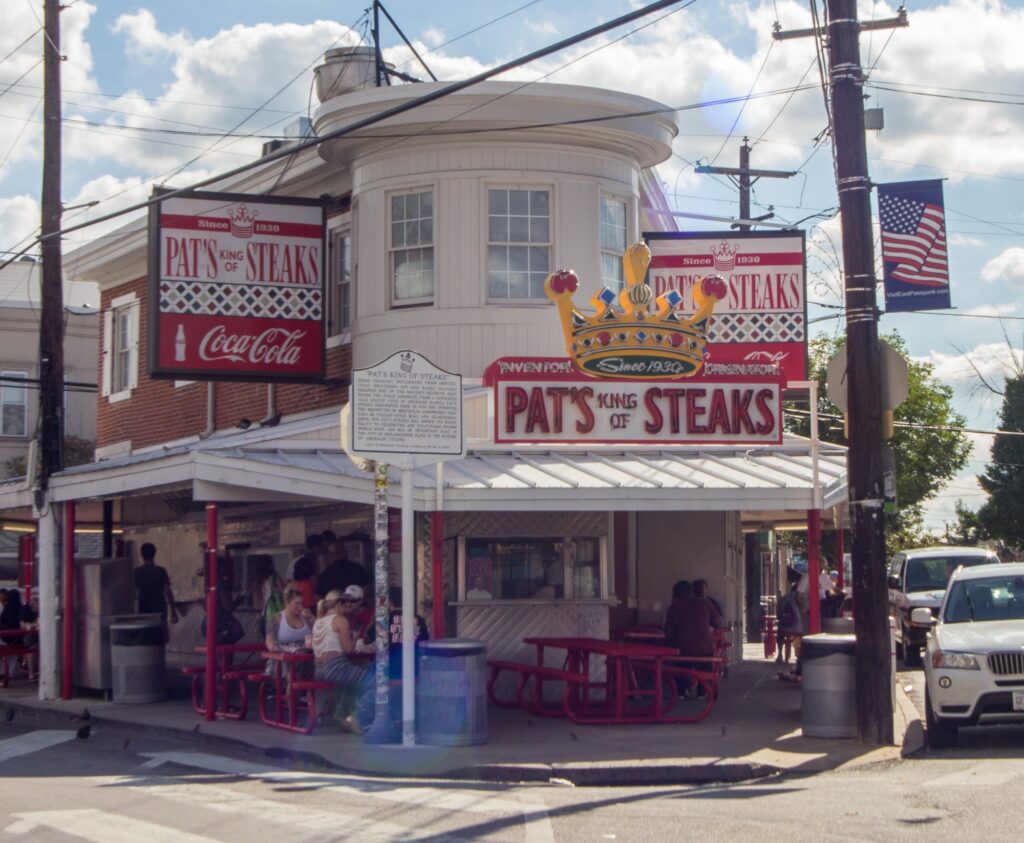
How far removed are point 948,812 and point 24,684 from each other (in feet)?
47.8

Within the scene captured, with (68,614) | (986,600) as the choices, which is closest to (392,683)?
(986,600)

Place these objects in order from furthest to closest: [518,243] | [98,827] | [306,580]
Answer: [518,243]
[306,580]
[98,827]

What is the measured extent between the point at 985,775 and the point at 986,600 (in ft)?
10.0

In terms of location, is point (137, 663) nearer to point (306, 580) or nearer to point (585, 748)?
point (306, 580)

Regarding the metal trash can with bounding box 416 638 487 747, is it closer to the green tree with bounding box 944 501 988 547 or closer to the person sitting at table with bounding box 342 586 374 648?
the person sitting at table with bounding box 342 586 374 648

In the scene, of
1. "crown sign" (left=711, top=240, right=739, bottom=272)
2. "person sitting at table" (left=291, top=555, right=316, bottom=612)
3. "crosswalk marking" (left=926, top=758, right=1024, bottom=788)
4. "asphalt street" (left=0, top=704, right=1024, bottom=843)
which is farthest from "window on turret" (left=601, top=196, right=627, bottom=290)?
"crosswalk marking" (left=926, top=758, right=1024, bottom=788)

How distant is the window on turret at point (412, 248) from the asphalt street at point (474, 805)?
742 cm

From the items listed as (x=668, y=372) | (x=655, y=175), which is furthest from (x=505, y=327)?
(x=655, y=175)

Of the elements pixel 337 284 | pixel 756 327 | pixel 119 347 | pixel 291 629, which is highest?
pixel 337 284

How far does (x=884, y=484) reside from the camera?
12.4 meters

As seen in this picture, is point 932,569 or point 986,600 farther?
point 932,569

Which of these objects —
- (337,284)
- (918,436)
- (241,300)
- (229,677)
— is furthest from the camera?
(918,436)

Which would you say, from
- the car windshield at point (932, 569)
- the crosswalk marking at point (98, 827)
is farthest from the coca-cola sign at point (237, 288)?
the car windshield at point (932, 569)

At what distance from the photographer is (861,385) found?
41.0ft
